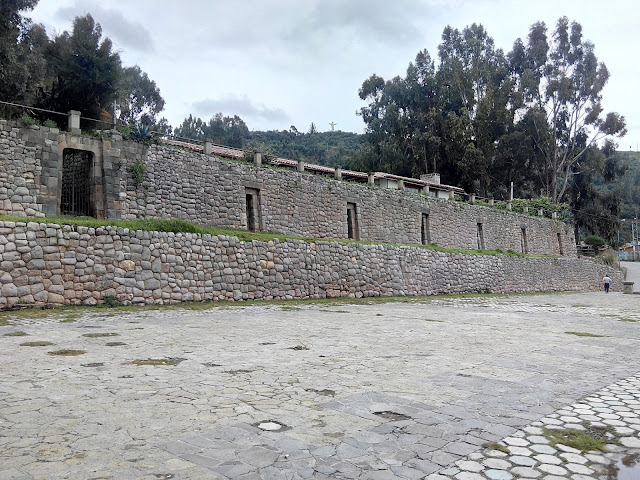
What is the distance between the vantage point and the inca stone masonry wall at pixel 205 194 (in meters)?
15.7

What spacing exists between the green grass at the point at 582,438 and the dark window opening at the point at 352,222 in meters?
22.6

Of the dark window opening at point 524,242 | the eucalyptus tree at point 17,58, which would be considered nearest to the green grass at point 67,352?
the eucalyptus tree at point 17,58

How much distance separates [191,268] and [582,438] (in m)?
12.8

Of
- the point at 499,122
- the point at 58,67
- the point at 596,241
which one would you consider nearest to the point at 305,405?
the point at 58,67

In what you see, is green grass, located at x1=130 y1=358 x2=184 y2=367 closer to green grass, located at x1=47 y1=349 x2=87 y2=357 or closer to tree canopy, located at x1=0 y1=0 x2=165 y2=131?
green grass, located at x1=47 y1=349 x2=87 y2=357

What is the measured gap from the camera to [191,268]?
48.0 feet

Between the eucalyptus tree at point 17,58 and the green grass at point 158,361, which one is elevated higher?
the eucalyptus tree at point 17,58

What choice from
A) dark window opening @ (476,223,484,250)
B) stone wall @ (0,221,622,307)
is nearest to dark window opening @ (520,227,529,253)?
dark window opening @ (476,223,484,250)

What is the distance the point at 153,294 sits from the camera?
44.7 ft

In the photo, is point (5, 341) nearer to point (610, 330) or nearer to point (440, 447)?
point (440, 447)

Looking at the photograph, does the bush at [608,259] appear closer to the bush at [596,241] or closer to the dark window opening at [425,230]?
the bush at [596,241]

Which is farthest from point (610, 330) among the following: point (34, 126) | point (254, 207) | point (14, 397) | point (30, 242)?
point (34, 126)

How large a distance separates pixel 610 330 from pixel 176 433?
9.75 m

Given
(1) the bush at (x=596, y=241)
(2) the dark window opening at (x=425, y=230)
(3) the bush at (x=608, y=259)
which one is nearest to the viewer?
(2) the dark window opening at (x=425, y=230)
